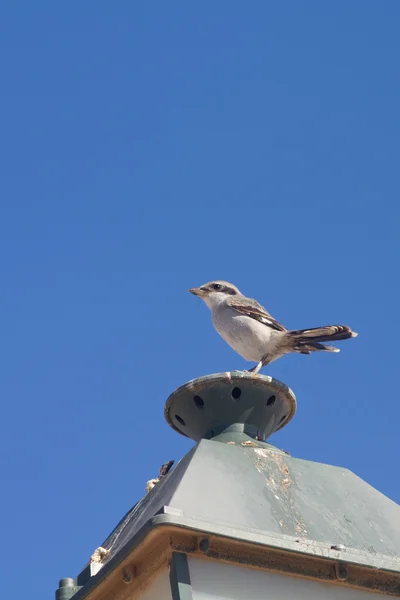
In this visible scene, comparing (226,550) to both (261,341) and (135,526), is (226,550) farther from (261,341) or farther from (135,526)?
(261,341)

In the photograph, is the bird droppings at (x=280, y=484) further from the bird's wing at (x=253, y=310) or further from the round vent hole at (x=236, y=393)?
the bird's wing at (x=253, y=310)

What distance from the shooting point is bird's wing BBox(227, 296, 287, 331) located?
26.8 ft

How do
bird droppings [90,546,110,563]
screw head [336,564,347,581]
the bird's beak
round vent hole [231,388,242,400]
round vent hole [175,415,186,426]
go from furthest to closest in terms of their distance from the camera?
1. the bird's beak
2. round vent hole [175,415,186,426]
3. round vent hole [231,388,242,400]
4. bird droppings [90,546,110,563]
5. screw head [336,564,347,581]

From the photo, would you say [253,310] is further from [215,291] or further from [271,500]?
[271,500]

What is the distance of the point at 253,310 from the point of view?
8.34 meters

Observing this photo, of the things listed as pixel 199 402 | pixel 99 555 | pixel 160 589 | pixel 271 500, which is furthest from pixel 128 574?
pixel 199 402

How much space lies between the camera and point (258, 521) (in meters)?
3.67

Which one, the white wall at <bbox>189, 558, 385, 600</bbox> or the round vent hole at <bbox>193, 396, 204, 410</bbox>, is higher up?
the round vent hole at <bbox>193, 396, 204, 410</bbox>

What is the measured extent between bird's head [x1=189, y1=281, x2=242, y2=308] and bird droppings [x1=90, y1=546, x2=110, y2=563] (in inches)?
188

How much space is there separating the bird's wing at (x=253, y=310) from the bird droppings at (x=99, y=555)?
420cm

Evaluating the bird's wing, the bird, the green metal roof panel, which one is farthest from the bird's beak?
the green metal roof panel

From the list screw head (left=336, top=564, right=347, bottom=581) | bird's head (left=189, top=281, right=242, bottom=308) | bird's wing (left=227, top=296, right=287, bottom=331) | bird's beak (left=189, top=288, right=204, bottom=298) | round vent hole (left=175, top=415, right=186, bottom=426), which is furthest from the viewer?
bird's beak (left=189, top=288, right=204, bottom=298)

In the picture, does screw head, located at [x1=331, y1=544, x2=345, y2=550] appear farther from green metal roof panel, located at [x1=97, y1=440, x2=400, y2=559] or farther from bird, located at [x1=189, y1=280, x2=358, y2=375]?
bird, located at [x1=189, y1=280, x2=358, y2=375]

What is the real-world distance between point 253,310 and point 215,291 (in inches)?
26.7
